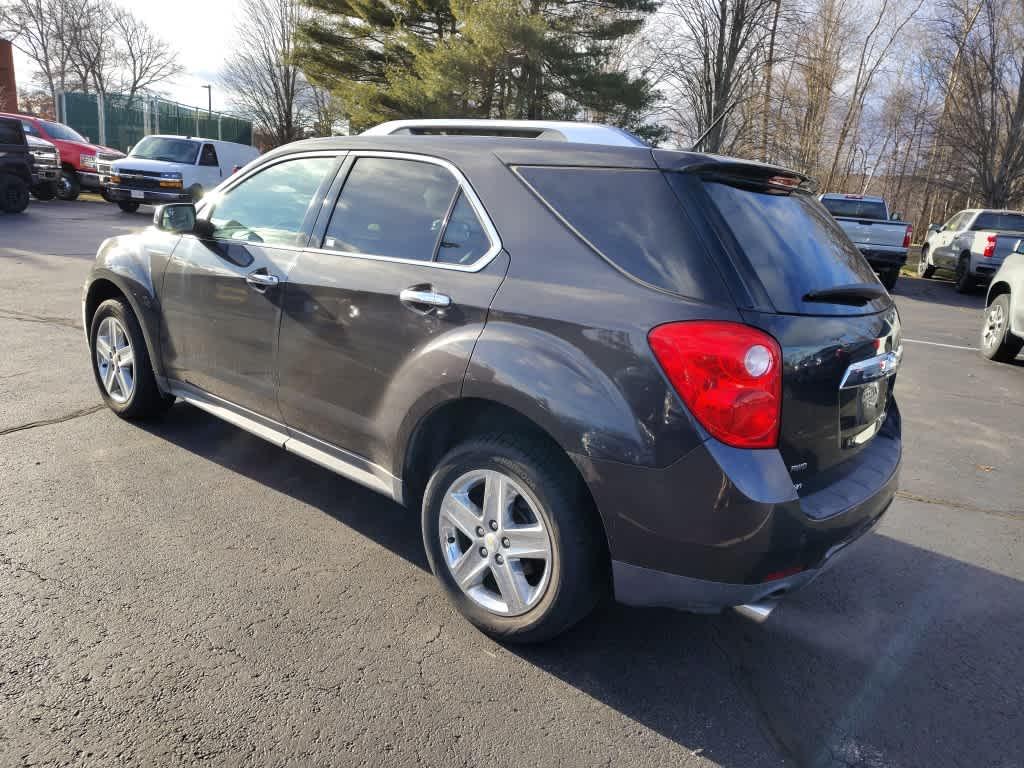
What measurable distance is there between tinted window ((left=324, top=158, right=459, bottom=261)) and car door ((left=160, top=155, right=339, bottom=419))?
200 mm

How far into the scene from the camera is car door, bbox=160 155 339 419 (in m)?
3.38

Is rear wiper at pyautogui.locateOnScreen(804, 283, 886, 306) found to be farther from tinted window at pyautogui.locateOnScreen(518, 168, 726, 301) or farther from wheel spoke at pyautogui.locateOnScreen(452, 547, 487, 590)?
wheel spoke at pyautogui.locateOnScreen(452, 547, 487, 590)

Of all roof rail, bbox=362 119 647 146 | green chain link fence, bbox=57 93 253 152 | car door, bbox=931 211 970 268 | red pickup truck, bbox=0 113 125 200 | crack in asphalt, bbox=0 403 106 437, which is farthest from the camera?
green chain link fence, bbox=57 93 253 152

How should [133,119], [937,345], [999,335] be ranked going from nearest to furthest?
[999,335] → [937,345] → [133,119]

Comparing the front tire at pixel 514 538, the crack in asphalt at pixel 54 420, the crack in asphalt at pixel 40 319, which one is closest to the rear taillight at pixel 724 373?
the front tire at pixel 514 538

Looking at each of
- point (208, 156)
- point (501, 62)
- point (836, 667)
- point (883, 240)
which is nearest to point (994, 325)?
point (883, 240)

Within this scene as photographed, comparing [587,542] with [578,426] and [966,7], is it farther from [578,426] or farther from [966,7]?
[966,7]

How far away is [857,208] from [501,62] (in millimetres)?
12170

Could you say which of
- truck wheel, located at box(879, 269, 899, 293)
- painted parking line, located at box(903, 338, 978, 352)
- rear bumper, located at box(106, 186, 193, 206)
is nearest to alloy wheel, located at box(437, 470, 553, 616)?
painted parking line, located at box(903, 338, 978, 352)

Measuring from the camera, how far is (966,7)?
1066 inches

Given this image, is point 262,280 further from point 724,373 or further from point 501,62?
point 501,62

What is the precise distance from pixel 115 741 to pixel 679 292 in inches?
82.3

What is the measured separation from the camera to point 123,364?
4410 mm

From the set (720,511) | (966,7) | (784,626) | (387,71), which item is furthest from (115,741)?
(966,7)
